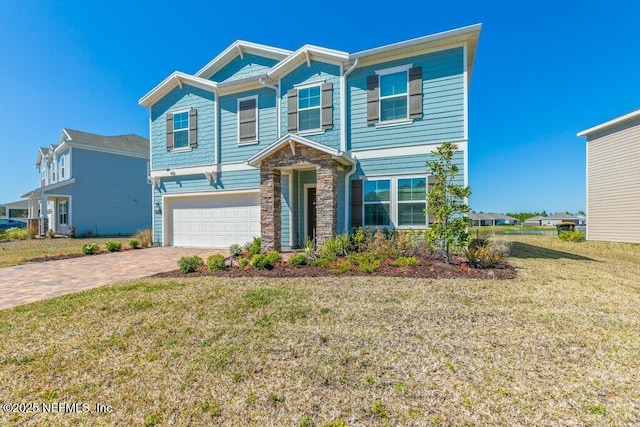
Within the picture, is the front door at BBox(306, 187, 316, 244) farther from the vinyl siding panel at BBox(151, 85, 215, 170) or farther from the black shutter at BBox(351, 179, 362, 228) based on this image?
the vinyl siding panel at BBox(151, 85, 215, 170)

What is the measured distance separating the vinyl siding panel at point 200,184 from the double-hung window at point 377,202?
444 centimetres

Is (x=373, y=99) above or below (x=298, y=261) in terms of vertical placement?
above

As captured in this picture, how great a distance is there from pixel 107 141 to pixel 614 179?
32524 millimetres

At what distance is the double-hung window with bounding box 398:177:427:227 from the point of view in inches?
344

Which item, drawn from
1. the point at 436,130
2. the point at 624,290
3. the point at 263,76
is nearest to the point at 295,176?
the point at 263,76

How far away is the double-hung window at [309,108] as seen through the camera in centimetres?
999

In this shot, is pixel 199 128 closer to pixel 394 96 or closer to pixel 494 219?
pixel 394 96

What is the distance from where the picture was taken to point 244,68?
1212 cm

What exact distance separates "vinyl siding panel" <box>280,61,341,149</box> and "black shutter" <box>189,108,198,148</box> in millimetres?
4190

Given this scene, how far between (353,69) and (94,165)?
20.8 meters

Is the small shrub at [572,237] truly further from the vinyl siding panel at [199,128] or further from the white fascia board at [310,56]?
the vinyl siding panel at [199,128]

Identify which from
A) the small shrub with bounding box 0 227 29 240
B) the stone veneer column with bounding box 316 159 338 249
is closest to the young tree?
the stone veneer column with bounding box 316 159 338 249

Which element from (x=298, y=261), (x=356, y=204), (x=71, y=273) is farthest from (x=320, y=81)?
(x=71, y=273)

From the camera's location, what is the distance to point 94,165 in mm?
20047
